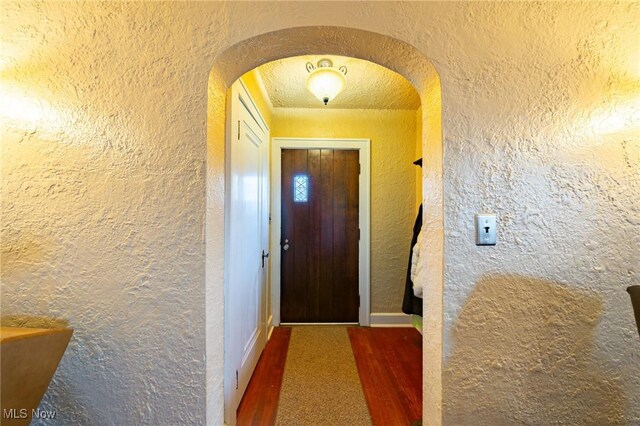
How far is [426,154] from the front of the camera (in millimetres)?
1128

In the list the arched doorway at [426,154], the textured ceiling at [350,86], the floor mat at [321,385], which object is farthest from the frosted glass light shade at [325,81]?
the floor mat at [321,385]

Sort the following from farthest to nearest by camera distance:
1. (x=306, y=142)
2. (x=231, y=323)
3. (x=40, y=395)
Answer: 1. (x=306, y=142)
2. (x=231, y=323)
3. (x=40, y=395)

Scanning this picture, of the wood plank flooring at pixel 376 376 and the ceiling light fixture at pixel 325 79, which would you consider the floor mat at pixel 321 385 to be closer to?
the wood plank flooring at pixel 376 376

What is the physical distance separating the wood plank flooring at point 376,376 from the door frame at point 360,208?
0.92ft

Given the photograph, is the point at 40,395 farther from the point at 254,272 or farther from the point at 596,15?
the point at 596,15

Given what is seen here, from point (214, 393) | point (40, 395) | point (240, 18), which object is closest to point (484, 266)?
point (214, 393)

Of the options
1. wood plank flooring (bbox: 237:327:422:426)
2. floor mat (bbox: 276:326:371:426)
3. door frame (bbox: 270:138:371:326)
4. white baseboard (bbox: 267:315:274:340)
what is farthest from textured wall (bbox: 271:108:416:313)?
white baseboard (bbox: 267:315:274:340)

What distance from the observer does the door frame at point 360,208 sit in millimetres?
2650

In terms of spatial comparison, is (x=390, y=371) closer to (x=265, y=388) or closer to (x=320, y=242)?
(x=265, y=388)

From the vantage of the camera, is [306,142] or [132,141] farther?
[306,142]

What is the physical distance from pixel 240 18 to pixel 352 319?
2.65m

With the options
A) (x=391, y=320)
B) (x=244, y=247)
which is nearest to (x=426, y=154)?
(x=244, y=247)

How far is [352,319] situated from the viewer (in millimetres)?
2742

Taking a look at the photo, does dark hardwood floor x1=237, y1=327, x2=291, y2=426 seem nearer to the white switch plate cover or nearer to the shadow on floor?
the shadow on floor
